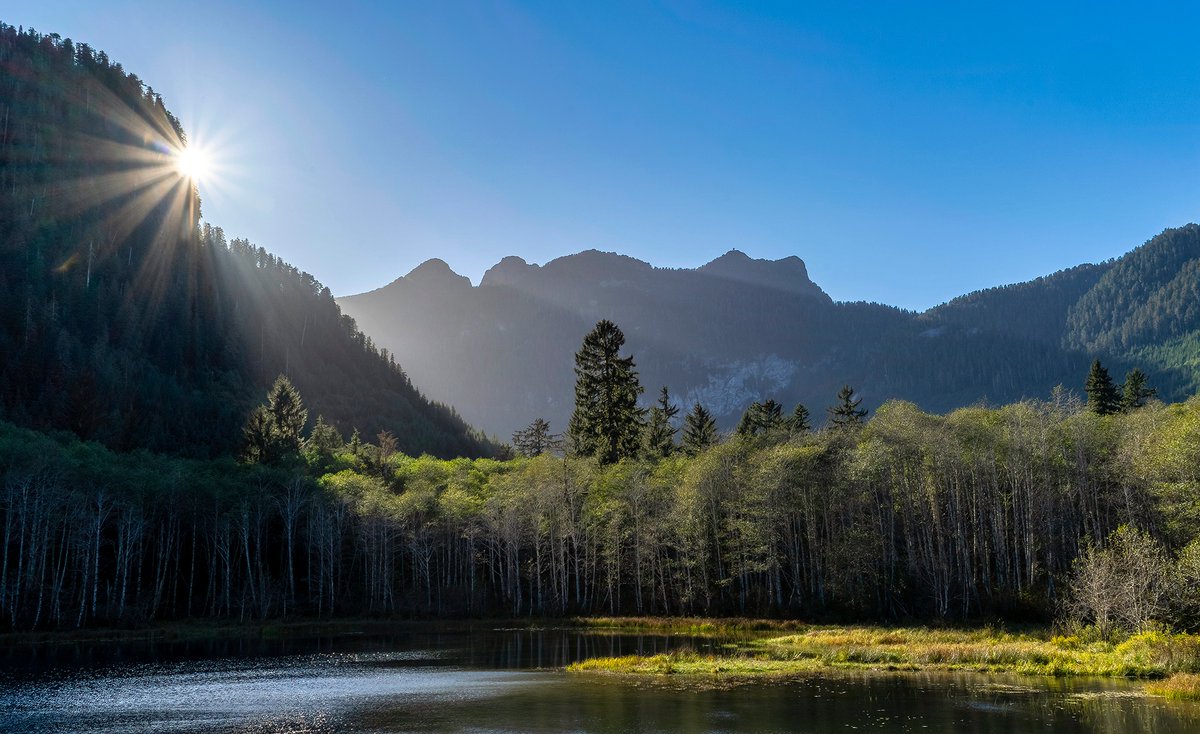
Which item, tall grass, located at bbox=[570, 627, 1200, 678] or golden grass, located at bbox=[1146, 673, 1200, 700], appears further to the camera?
tall grass, located at bbox=[570, 627, 1200, 678]

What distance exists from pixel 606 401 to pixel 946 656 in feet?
206

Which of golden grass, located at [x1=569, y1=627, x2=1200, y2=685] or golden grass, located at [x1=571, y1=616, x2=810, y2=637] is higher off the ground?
golden grass, located at [x1=569, y1=627, x2=1200, y2=685]

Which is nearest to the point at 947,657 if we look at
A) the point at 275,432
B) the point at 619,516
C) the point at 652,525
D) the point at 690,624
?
the point at 690,624

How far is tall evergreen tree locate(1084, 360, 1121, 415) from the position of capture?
95.6 meters

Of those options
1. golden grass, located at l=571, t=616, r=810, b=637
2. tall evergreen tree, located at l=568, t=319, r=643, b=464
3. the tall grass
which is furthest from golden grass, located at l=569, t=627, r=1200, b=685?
tall evergreen tree, located at l=568, t=319, r=643, b=464

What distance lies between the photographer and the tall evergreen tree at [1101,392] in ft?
314

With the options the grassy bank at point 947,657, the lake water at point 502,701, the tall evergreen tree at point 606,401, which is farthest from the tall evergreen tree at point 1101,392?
the lake water at point 502,701

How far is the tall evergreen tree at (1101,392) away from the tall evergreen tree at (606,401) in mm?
53384

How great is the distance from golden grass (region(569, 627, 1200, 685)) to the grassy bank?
0.13ft

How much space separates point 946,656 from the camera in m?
45.5

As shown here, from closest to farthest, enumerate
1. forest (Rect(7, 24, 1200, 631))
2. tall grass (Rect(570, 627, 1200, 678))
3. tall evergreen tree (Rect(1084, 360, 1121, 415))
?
tall grass (Rect(570, 627, 1200, 678)) → forest (Rect(7, 24, 1200, 631)) → tall evergreen tree (Rect(1084, 360, 1121, 415))

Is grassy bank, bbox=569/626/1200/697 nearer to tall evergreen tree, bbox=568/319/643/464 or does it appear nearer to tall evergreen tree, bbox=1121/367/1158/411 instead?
tall evergreen tree, bbox=568/319/643/464

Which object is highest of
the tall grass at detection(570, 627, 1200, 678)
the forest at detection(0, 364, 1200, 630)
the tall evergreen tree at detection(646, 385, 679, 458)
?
the tall evergreen tree at detection(646, 385, 679, 458)

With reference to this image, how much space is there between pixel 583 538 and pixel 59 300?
124 meters
